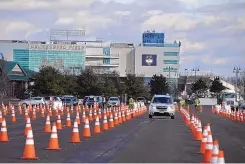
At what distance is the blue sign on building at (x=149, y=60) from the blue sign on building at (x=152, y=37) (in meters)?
5.77

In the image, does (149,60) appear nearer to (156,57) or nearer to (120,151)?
(156,57)

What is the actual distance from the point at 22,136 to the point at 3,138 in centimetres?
276

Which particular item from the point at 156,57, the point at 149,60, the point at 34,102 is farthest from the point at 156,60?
the point at 34,102

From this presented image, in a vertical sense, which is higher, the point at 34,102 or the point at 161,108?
the point at 34,102

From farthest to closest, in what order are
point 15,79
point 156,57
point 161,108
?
point 156,57
point 15,79
point 161,108

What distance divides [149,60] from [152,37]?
743cm

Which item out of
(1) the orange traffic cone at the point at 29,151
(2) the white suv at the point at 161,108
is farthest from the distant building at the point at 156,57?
(1) the orange traffic cone at the point at 29,151

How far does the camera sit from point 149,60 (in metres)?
168

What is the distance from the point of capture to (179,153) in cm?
1733

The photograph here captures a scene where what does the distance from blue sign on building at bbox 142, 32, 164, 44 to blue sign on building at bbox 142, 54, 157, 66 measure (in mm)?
5767

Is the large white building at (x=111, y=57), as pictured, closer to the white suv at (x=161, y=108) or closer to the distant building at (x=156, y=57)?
the distant building at (x=156, y=57)

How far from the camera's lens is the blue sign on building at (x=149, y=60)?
166m

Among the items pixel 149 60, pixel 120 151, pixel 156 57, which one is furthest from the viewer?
pixel 149 60

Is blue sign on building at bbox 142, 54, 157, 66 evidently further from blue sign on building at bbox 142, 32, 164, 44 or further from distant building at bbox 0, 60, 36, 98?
distant building at bbox 0, 60, 36, 98
